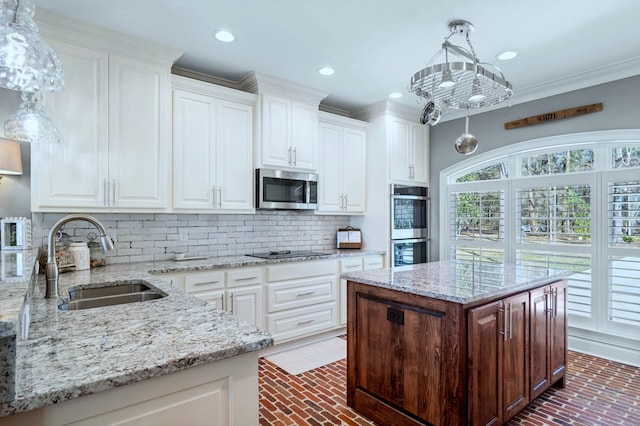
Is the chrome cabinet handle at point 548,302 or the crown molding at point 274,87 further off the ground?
the crown molding at point 274,87

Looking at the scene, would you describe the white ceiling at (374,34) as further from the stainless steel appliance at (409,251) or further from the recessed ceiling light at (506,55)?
the stainless steel appliance at (409,251)

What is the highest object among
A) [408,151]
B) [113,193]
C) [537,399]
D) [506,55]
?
[506,55]

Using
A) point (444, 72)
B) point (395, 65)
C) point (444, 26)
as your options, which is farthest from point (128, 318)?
point (395, 65)

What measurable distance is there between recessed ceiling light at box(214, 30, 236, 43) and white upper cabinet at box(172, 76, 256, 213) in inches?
21.4

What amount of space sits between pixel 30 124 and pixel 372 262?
3.33 m

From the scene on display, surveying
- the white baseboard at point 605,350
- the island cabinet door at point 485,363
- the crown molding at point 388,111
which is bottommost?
the white baseboard at point 605,350

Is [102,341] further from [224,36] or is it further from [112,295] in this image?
[224,36]

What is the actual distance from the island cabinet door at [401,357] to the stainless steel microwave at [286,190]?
164 cm

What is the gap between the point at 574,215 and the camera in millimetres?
3518

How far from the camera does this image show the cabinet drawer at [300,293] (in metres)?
3.37

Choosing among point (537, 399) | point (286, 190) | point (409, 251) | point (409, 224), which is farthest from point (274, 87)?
point (537, 399)

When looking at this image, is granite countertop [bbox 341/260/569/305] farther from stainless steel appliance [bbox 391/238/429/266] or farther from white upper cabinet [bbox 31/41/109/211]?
white upper cabinet [bbox 31/41/109/211]

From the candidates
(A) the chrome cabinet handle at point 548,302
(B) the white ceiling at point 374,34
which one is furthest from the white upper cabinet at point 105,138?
(A) the chrome cabinet handle at point 548,302

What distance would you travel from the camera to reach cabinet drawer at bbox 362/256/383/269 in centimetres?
413
